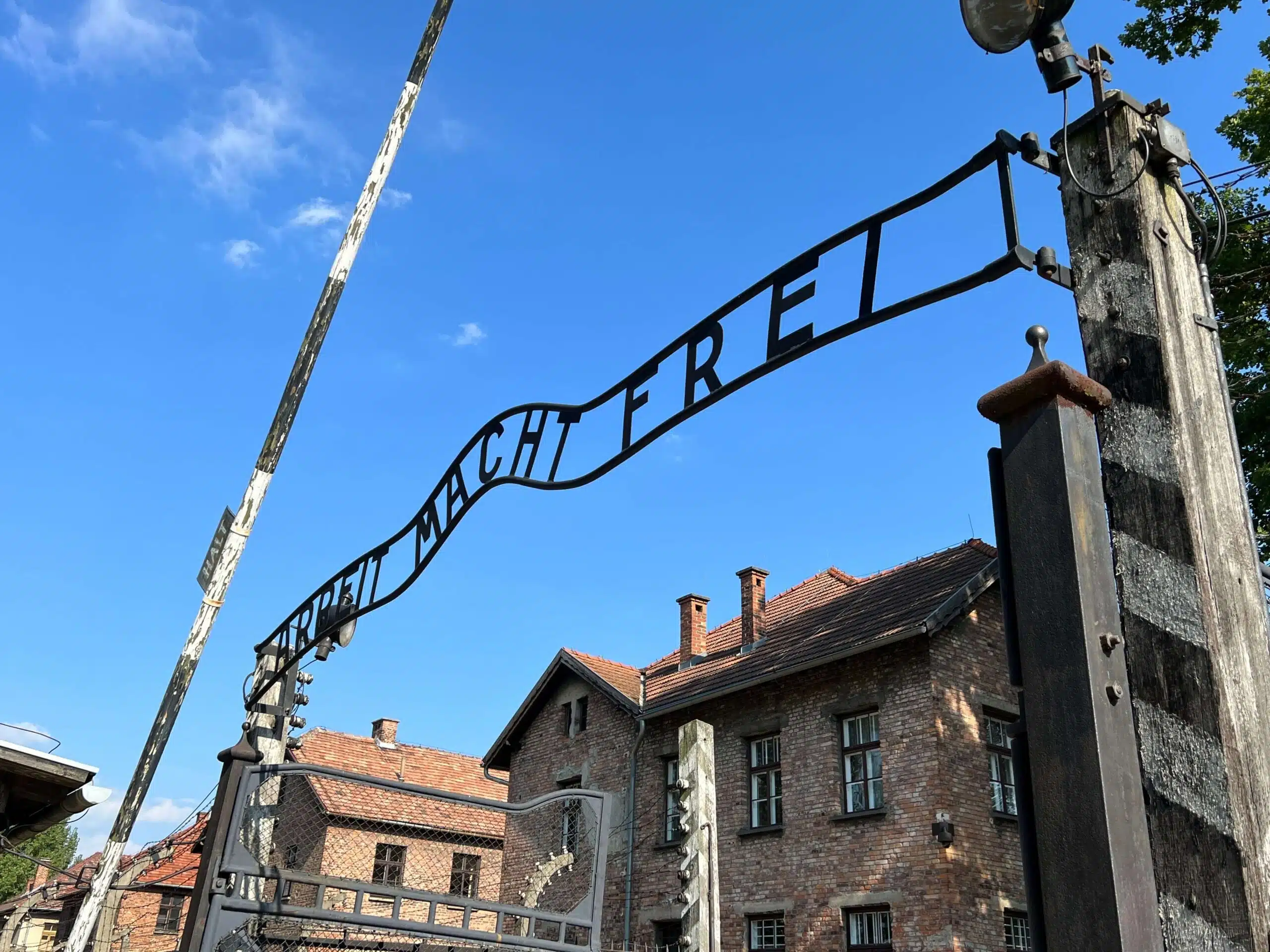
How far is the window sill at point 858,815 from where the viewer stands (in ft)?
50.0

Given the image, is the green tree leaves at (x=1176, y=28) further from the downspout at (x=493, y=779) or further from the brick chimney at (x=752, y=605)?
the downspout at (x=493, y=779)

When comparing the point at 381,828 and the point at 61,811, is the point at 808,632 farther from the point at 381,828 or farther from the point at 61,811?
the point at 381,828

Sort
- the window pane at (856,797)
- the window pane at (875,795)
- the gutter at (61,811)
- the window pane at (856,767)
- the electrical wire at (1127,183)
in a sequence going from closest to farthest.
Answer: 1. the electrical wire at (1127,183)
2. the gutter at (61,811)
3. the window pane at (875,795)
4. the window pane at (856,797)
5. the window pane at (856,767)

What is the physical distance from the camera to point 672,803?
62.2ft

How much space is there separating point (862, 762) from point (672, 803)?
436 centimetres

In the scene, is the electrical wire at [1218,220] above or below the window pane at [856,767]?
below

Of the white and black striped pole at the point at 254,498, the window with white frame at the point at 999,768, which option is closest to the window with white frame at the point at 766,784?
the window with white frame at the point at 999,768

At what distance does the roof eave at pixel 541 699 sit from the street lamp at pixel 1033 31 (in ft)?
59.3

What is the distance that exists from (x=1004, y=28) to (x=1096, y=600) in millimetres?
1629

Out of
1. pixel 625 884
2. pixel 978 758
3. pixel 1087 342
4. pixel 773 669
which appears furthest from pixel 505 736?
pixel 1087 342

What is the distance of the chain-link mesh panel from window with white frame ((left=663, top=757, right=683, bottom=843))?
1554 millimetres

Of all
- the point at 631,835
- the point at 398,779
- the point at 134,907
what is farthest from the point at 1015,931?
the point at 134,907

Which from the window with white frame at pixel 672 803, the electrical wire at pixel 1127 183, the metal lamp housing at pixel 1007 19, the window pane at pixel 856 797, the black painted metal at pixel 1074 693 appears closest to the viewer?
the black painted metal at pixel 1074 693

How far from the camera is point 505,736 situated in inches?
914
